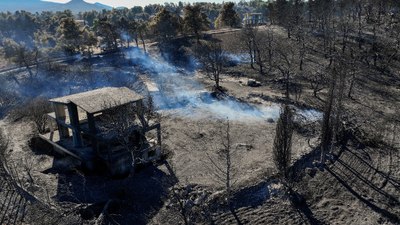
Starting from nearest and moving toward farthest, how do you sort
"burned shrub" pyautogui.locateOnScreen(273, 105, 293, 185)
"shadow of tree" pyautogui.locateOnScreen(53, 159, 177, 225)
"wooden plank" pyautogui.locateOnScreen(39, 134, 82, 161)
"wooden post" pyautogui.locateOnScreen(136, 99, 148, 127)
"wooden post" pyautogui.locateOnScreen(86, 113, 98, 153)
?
"burned shrub" pyautogui.locateOnScreen(273, 105, 293, 185)
"shadow of tree" pyautogui.locateOnScreen(53, 159, 177, 225)
"wooden post" pyautogui.locateOnScreen(86, 113, 98, 153)
"wooden post" pyautogui.locateOnScreen(136, 99, 148, 127)
"wooden plank" pyautogui.locateOnScreen(39, 134, 82, 161)

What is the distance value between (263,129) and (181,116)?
825 cm

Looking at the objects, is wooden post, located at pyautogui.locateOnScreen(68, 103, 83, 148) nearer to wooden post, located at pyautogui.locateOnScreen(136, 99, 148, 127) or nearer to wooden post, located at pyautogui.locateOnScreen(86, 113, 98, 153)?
wooden post, located at pyautogui.locateOnScreen(86, 113, 98, 153)

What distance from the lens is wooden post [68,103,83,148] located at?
1010 inches

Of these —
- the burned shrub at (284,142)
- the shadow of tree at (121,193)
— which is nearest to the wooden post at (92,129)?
the shadow of tree at (121,193)

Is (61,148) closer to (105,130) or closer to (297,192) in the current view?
(105,130)

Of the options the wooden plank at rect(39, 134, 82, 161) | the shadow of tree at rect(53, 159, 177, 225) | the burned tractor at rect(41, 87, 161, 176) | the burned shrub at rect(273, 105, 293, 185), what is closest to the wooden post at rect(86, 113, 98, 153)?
the burned tractor at rect(41, 87, 161, 176)

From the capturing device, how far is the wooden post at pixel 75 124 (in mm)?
25656

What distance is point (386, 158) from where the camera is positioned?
2588 cm

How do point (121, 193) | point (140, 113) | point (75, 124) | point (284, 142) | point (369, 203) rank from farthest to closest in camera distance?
point (140, 113), point (75, 124), point (121, 193), point (284, 142), point (369, 203)

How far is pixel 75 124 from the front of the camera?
26.1 m

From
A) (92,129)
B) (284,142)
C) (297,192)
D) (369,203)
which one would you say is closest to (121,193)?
(92,129)

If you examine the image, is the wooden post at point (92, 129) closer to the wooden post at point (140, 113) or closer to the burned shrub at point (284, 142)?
the wooden post at point (140, 113)

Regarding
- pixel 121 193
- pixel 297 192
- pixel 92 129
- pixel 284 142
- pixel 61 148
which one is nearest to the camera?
pixel 284 142

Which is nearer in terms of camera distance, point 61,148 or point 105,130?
point 105,130
